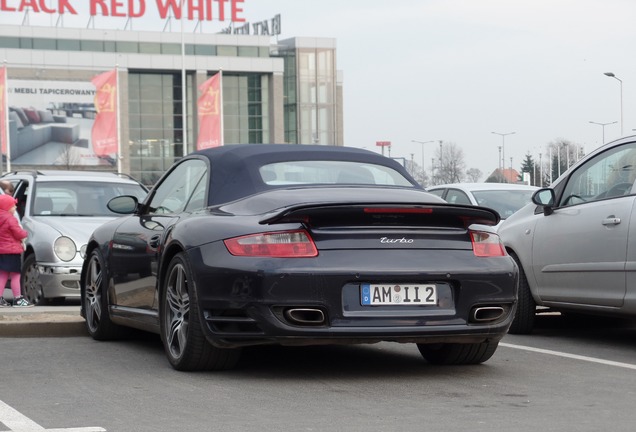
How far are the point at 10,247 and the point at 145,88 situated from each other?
7950cm

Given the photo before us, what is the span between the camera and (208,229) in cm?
734

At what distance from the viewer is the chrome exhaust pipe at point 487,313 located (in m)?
7.23

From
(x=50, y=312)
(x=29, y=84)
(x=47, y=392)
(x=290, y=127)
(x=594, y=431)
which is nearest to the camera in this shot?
(x=594, y=431)

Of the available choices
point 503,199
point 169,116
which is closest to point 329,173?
point 503,199

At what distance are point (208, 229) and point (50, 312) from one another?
422cm

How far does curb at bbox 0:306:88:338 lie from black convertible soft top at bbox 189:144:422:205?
2.21m

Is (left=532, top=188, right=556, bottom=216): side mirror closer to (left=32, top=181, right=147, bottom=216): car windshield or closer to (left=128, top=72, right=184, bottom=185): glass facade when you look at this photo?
(left=32, top=181, right=147, bottom=216): car windshield

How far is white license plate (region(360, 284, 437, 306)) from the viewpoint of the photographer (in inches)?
274

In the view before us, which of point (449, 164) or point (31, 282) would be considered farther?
point (449, 164)

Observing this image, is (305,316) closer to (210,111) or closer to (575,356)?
(575,356)

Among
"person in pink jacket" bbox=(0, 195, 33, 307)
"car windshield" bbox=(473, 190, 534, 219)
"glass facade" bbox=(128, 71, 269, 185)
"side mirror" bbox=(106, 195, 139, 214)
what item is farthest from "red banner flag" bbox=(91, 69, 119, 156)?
"side mirror" bbox=(106, 195, 139, 214)

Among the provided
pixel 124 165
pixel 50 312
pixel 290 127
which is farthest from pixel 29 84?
pixel 50 312

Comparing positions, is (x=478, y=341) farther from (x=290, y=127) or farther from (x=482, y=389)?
(x=290, y=127)

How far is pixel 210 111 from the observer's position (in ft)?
195
